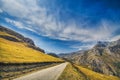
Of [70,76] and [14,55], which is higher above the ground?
[14,55]

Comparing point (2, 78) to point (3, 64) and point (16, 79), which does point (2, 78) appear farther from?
point (3, 64)

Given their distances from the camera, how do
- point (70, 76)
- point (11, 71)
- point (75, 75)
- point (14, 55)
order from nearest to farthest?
point (11, 71), point (70, 76), point (75, 75), point (14, 55)

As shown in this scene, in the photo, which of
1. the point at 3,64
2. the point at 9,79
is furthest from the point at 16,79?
the point at 3,64

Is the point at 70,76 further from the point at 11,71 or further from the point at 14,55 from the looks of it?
the point at 14,55

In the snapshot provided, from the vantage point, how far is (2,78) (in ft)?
121

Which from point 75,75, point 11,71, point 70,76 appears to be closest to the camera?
point 11,71

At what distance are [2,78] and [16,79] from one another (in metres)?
3.16

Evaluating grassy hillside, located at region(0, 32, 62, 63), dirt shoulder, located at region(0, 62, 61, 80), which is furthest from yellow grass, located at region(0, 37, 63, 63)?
dirt shoulder, located at region(0, 62, 61, 80)

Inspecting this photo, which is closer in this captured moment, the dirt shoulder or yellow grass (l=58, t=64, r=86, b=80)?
the dirt shoulder

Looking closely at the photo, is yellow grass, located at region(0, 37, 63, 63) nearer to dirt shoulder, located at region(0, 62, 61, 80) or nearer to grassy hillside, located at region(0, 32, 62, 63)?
grassy hillside, located at region(0, 32, 62, 63)

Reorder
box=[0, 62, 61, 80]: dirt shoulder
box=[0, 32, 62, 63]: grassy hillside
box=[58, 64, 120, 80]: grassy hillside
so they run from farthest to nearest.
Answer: box=[0, 32, 62, 63]: grassy hillside < box=[58, 64, 120, 80]: grassy hillside < box=[0, 62, 61, 80]: dirt shoulder

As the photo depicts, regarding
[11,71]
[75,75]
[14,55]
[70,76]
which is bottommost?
[70,76]

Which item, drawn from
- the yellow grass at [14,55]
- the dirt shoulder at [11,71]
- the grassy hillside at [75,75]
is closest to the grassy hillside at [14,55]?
the yellow grass at [14,55]

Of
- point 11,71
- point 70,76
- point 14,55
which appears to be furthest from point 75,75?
point 14,55
